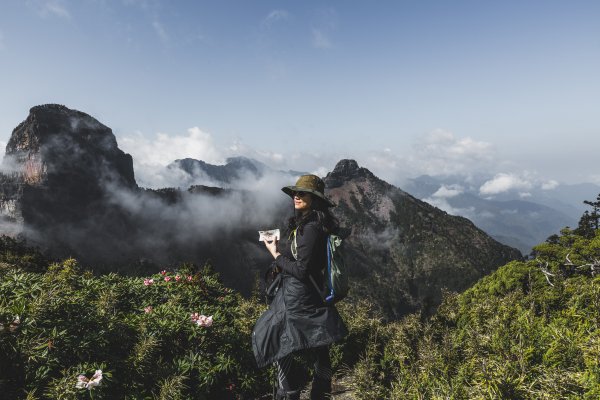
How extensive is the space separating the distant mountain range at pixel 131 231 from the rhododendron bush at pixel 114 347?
143m

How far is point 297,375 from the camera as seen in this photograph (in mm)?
4523

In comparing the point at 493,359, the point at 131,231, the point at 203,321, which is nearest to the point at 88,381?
the point at 203,321

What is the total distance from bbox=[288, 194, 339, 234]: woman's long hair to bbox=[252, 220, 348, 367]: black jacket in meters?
0.07

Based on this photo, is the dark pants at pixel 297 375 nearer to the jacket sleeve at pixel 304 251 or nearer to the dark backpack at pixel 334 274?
the dark backpack at pixel 334 274

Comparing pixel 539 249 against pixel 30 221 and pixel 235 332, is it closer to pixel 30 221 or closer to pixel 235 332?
pixel 235 332

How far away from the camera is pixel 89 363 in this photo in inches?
163

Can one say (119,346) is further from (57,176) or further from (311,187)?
(57,176)

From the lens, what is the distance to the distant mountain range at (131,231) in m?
148

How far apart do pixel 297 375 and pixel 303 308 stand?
0.95 meters

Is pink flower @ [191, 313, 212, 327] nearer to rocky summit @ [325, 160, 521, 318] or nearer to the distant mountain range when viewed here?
the distant mountain range

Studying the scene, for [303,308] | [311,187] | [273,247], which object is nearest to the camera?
[303,308]

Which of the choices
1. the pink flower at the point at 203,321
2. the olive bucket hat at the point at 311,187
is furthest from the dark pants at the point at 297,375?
the olive bucket hat at the point at 311,187

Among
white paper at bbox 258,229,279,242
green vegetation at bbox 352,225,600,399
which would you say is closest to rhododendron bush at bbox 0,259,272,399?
white paper at bbox 258,229,279,242

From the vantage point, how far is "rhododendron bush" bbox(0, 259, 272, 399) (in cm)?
374
